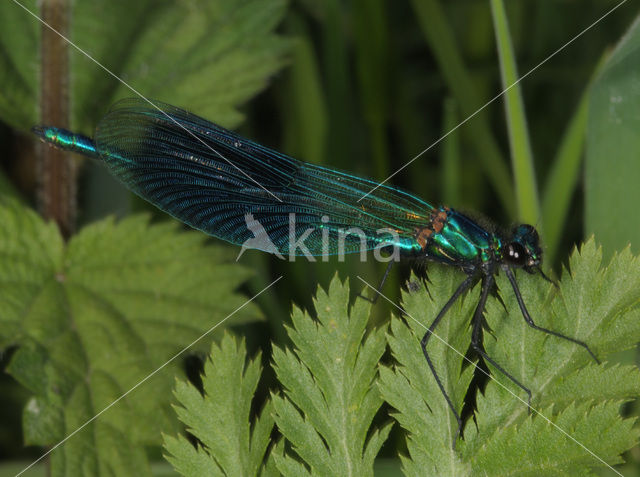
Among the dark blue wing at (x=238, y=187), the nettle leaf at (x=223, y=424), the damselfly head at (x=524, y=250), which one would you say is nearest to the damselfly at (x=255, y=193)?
the dark blue wing at (x=238, y=187)

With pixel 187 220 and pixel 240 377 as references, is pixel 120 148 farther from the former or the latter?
pixel 240 377

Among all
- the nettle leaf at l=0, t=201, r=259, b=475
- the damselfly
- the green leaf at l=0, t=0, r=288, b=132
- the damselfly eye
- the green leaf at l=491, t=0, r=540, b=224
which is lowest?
the nettle leaf at l=0, t=201, r=259, b=475

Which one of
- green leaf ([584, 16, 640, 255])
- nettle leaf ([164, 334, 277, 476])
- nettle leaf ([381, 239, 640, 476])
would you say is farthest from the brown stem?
green leaf ([584, 16, 640, 255])

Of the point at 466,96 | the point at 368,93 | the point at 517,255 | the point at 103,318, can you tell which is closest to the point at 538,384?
the point at 517,255

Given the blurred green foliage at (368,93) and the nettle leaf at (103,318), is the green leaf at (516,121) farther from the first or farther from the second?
the nettle leaf at (103,318)

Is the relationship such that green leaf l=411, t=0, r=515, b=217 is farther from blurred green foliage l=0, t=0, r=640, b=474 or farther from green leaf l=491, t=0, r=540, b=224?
green leaf l=491, t=0, r=540, b=224

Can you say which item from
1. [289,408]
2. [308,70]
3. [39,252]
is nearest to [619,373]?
[289,408]
